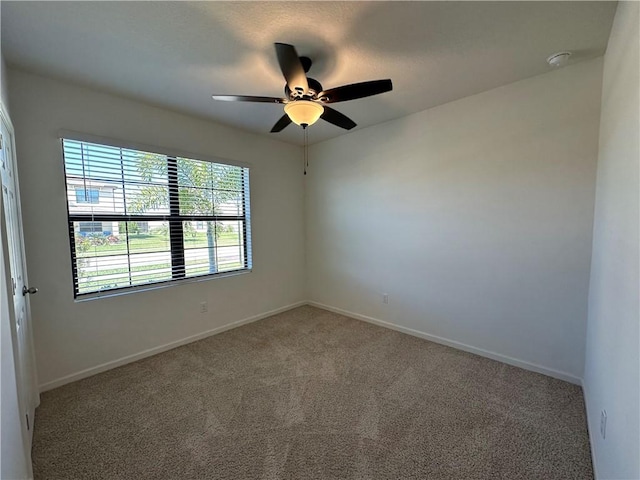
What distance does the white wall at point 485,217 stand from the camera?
2186 mm

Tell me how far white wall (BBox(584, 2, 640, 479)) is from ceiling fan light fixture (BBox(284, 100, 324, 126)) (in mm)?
1591

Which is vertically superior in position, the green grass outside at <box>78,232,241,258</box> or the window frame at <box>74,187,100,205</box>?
the window frame at <box>74,187,100,205</box>

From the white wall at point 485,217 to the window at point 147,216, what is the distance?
5.10 ft

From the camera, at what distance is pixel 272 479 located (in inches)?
57.2

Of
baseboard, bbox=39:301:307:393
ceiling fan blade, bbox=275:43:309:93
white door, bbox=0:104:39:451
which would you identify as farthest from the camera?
baseboard, bbox=39:301:307:393

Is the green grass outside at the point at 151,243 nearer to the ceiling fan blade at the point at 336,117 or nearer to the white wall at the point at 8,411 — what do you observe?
the white wall at the point at 8,411

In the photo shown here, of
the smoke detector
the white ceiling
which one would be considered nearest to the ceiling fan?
the white ceiling

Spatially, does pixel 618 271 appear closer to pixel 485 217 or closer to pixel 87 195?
pixel 485 217

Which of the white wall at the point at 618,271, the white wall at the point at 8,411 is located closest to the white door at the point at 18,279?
the white wall at the point at 8,411

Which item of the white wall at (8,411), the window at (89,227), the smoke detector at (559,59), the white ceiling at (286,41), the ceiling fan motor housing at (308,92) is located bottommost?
the white wall at (8,411)

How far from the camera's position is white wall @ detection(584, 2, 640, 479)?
1.06 m

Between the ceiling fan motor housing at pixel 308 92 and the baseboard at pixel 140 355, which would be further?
the baseboard at pixel 140 355

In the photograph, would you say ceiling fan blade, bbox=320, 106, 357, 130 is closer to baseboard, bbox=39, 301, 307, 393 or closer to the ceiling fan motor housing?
the ceiling fan motor housing

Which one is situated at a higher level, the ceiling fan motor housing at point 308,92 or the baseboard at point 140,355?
the ceiling fan motor housing at point 308,92
